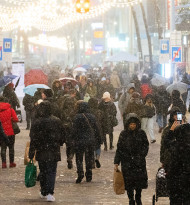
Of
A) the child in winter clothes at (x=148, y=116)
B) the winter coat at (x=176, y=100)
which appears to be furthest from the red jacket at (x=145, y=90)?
the winter coat at (x=176, y=100)

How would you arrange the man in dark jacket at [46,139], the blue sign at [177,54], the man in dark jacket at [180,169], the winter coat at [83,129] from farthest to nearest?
the blue sign at [177,54], the winter coat at [83,129], the man in dark jacket at [46,139], the man in dark jacket at [180,169]

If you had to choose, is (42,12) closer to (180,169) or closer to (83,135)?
(83,135)

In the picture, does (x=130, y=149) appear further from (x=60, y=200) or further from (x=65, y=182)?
(x=65, y=182)

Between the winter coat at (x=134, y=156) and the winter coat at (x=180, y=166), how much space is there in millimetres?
1404

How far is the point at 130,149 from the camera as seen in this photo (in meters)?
10.7

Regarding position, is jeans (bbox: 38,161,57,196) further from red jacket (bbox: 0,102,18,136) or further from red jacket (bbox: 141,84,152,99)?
red jacket (bbox: 141,84,152,99)

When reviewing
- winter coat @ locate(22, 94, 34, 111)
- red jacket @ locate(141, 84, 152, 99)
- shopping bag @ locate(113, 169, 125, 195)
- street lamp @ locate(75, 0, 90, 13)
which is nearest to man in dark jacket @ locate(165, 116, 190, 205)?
shopping bag @ locate(113, 169, 125, 195)

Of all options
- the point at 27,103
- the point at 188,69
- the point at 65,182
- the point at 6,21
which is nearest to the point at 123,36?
the point at 6,21

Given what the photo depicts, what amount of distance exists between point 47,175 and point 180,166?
344 centimetres

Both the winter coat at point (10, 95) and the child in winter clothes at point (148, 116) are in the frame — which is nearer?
the child in winter clothes at point (148, 116)

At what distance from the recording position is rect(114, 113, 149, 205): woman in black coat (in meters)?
10.6

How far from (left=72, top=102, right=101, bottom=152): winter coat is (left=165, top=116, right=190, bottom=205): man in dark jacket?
4.82 m

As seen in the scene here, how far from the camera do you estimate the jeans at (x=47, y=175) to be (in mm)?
12086

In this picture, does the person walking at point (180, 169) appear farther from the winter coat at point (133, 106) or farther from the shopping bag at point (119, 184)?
the winter coat at point (133, 106)
